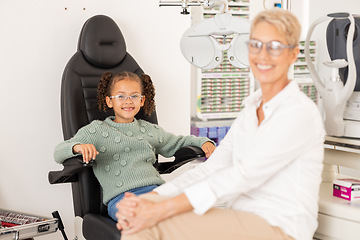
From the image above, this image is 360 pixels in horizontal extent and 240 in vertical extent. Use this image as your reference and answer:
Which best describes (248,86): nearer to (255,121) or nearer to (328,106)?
(328,106)

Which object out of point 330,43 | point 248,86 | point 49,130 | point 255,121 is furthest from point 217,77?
point 255,121

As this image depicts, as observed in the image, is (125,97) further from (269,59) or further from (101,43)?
(269,59)

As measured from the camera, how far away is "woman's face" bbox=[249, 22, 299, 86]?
5.14 feet

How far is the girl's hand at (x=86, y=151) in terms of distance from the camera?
204cm

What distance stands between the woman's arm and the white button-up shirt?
0.12 ft

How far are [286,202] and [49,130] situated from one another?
61.3 inches

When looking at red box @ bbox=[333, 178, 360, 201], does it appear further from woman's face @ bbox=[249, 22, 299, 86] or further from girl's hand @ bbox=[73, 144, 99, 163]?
girl's hand @ bbox=[73, 144, 99, 163]

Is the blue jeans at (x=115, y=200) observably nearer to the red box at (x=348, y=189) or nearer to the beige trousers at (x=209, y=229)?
the beige trousers at (x=209, y=229)

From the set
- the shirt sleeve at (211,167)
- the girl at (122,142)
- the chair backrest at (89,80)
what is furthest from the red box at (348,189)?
the chair backrest at (89,80)

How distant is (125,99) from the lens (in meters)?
2.32

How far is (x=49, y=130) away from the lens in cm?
274

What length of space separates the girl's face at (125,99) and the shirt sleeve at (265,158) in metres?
0.88

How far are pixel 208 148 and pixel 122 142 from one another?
1.27ft

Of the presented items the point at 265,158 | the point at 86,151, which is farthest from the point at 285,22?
the point at 86,151
